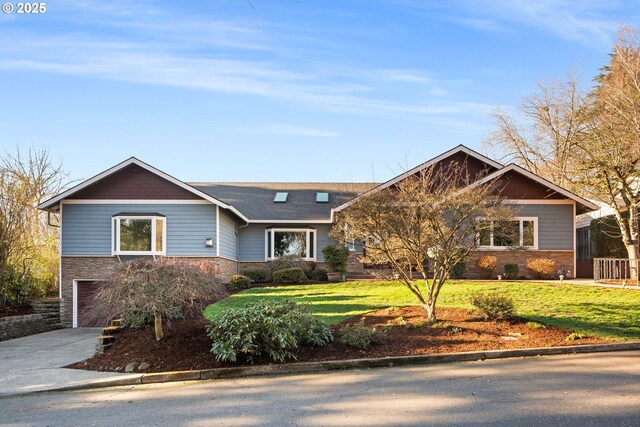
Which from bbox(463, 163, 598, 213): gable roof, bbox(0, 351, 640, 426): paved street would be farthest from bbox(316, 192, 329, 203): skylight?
bbox(0, 351, 640, 426): paved street

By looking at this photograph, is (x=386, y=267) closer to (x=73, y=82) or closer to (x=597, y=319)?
(x=597, y=319)

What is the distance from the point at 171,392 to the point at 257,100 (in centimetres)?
999

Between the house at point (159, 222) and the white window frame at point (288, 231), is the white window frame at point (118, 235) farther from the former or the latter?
the white window frame at point (288, 231)

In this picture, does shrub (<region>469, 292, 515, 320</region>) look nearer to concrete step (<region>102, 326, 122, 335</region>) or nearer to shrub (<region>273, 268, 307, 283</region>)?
concrete step (<region>102, 326, 122, 335</region>)

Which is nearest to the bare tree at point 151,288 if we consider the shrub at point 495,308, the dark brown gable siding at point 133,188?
the shrub at point 495,308

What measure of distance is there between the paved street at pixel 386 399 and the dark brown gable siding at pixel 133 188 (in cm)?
1326

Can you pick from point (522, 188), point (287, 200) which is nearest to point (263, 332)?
point (522, 188)

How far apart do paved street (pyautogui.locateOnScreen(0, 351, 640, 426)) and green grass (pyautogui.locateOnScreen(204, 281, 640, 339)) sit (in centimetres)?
250

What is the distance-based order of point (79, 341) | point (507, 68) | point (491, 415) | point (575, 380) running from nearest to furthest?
point (491, 415) → point (575, 380) → point (79, 341) → point (507, 68)

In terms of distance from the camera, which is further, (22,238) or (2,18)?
(22,238)

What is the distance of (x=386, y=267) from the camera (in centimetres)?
2569

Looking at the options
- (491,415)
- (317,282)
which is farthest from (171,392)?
(317,282)

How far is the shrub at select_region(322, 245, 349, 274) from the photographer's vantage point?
74.2 ft

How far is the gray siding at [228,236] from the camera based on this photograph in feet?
74.7
